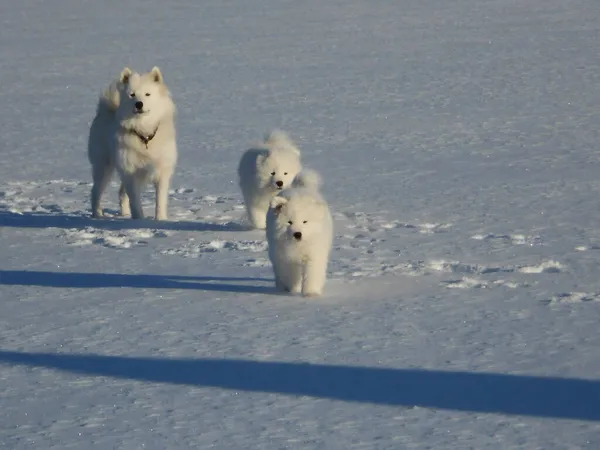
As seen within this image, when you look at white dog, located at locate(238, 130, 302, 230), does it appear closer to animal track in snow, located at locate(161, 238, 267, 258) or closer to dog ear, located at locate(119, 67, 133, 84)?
animal track in snow, located at locate(161, 238, 267, 258)

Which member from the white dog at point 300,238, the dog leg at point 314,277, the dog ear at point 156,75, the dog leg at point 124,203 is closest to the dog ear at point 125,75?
the dog ear at point 156,75

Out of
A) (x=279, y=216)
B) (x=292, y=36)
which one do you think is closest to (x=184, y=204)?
(x=279, y=216)

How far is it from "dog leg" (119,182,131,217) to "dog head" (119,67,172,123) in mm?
779

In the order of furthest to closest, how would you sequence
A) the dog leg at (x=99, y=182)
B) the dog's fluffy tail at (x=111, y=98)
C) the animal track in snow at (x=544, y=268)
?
the dog leg at (x=99, y=182) < the dog's fluffy tail at (x=111, y=98) < the animal track in snow at (x=544, y=268)

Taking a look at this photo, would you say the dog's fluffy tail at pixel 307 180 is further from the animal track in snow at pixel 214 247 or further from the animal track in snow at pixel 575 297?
the animal track in snow at pixel 575 297

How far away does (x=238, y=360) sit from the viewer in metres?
5.71

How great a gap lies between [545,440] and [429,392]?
2.52 feet

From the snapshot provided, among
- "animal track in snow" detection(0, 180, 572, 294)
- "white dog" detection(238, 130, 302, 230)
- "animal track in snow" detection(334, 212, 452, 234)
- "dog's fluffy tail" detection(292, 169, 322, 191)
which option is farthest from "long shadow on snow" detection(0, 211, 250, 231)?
"dog's fluffy tail" detection(292, 169, 322, 191)

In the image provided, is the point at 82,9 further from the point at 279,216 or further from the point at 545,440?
the point at 545,440

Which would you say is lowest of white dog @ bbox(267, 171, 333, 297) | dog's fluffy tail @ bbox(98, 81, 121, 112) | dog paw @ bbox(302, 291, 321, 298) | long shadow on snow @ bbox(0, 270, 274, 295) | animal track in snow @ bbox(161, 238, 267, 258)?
long shadow on snow @ bbox(0, 270, 274, 295)

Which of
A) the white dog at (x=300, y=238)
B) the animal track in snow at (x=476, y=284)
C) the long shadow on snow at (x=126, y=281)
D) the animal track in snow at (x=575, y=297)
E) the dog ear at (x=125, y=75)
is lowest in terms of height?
the long shadow on snow at (x=126, y=281)

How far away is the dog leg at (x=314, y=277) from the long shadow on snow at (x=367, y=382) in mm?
1338

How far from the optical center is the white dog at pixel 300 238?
22.4 ft

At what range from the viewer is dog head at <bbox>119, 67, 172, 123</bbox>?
965 centimetres
